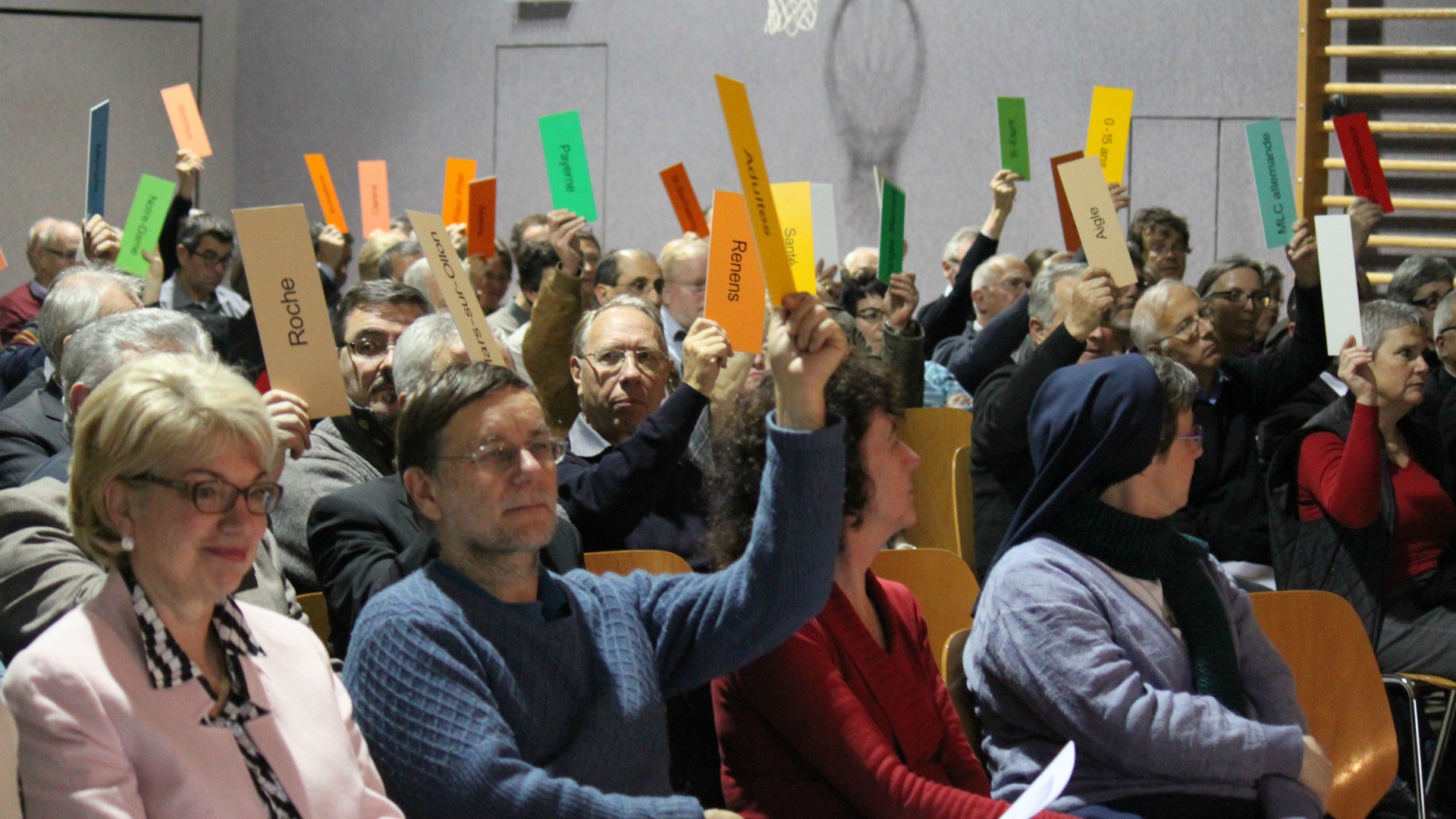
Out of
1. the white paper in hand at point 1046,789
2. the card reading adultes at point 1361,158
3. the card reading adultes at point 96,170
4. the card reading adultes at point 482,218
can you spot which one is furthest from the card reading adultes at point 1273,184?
the card reading adultes at point 96,170

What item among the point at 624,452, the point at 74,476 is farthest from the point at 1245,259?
the point at 74,476

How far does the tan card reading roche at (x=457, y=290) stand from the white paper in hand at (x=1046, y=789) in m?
1.20

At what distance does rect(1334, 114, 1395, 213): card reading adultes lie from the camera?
4.60 m

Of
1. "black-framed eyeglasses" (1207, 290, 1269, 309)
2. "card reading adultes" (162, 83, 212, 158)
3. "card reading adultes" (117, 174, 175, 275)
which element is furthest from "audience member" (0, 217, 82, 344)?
"black-framed eyeglasses" (1207, 290, 1269, 309)

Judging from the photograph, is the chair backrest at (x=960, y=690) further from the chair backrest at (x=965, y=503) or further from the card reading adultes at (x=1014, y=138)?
the card reading adultes at (x=1014, y=138)

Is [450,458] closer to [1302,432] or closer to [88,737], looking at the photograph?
[88,737]

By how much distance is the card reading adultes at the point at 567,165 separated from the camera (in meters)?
4.51

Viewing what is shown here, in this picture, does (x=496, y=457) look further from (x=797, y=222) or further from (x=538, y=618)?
(x=797, y=222)

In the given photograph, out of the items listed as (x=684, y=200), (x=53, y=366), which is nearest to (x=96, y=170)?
(x=53, y=366)

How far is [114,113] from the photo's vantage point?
27.0ft

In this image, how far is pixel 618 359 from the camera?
3203 millimetres

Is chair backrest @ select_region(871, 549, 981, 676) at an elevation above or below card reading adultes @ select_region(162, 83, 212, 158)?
below

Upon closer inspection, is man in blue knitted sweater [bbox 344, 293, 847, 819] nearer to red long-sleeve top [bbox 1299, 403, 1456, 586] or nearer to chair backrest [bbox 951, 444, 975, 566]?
chair backrest [bbox 951, 444, 975, 566]

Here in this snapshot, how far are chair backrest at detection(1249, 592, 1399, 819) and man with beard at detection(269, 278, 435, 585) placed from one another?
1.74m
